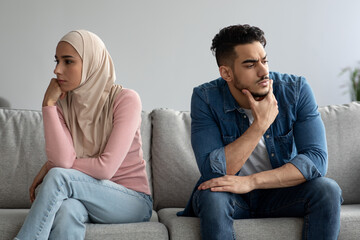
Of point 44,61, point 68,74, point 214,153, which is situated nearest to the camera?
point 214,153

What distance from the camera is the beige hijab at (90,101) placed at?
201 cm

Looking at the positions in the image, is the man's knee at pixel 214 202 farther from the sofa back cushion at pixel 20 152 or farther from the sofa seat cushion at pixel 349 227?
the sofa back cushion at pixel 20 152

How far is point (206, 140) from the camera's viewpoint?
1.93 m

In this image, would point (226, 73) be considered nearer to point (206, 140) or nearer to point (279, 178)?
point (206, 140)

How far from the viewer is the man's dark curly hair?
2.00m

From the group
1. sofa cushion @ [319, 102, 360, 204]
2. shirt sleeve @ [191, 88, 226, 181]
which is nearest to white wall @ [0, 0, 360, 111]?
sofa cushion @ [319, 102, 360, 204]

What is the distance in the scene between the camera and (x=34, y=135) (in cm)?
238

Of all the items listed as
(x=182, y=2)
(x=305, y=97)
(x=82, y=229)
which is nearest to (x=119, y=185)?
(x=82, y=229)

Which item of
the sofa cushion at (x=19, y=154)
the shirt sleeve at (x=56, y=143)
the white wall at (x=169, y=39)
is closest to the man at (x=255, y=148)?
the shirt sleeve at (x=56, y=143)

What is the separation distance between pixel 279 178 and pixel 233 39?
632 millimetres

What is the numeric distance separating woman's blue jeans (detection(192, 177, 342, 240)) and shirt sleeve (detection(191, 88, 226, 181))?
4.0 inches

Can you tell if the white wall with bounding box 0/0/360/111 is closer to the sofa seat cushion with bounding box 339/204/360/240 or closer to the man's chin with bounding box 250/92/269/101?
the man's chin with bounding box 250/92/269/101

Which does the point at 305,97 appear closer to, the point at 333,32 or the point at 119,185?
the point at 119,185

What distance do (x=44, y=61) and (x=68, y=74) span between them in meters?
1.04
